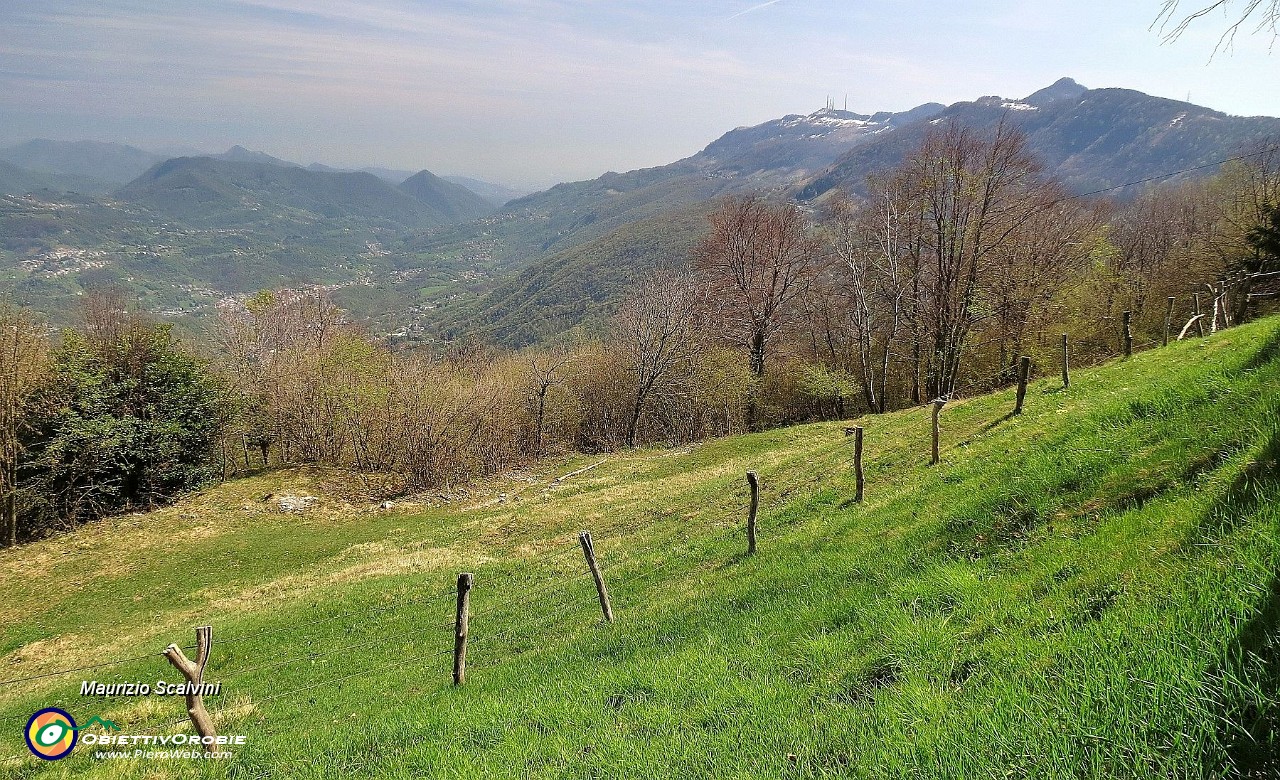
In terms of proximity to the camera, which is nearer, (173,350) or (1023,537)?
(1023,537)

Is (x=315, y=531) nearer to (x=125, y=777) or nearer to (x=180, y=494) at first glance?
(x=180, y=494)

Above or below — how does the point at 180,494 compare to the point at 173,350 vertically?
below

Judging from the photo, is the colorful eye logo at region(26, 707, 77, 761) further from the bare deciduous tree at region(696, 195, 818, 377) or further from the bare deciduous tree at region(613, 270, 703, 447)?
the bare deciduous tree at region(696, 195, 818, 377)

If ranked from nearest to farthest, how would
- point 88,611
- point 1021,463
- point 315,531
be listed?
point 1021,463 → point 88,611 → point 315,531

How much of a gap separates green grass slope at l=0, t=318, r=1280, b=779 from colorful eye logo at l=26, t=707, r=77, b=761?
0.41 metres

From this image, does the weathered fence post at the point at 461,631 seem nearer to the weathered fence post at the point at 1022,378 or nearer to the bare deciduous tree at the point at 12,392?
the weathered fence post at the point at 1022,378

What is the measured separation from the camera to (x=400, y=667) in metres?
12.2

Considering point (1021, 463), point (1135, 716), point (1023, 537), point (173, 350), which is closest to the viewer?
point (1135, 716)

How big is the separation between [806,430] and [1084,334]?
21469 mm

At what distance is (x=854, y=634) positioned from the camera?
6.57m

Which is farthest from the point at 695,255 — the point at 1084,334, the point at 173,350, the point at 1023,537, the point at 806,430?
the point at 1023,537

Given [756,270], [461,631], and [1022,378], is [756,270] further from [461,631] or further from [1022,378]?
[461,631]

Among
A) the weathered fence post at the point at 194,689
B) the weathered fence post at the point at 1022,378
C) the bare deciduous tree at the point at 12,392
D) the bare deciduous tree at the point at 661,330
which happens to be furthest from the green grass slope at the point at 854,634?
the bare deciduous tree at the point at 661,330

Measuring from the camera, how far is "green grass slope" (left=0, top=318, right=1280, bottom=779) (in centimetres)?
351
